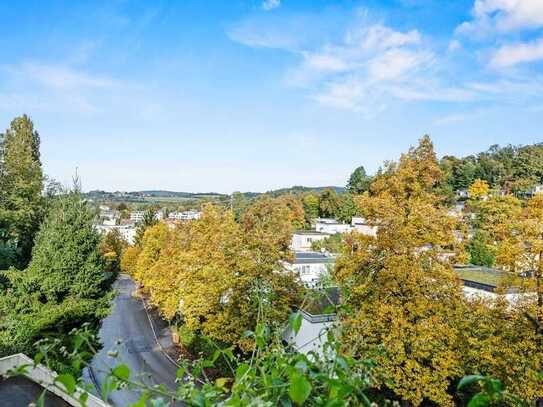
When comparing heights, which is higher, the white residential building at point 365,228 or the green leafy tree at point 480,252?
the white residential building at point 365,228

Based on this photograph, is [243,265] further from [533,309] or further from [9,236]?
[9,236]

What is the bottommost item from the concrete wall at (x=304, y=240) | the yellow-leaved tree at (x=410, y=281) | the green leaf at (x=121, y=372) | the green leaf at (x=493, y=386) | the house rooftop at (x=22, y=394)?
the concrete wall at (x=304, y=240)

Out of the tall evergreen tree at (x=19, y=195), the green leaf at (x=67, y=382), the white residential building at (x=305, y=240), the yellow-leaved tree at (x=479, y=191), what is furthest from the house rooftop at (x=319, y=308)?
the yellow-leaved tree at (x=479, y=191)

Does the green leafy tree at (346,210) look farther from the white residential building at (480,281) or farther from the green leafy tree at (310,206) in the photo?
the white residential building at (480,281)

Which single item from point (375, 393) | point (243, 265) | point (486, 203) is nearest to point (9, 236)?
point (243, 265)

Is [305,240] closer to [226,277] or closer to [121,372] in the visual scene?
[226,277]

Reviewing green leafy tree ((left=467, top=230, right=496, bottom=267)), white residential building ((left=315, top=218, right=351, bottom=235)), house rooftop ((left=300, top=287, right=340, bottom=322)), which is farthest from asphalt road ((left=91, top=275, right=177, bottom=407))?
white residential building ((left=315, top=218, right=351, bottom=235))

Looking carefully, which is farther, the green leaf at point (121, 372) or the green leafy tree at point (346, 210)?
the green leafy tree at point (346, 210)
